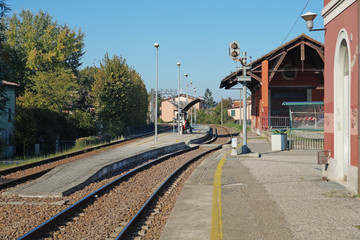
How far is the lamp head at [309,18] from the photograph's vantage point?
11.6 m

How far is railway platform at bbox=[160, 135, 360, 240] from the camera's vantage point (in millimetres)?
6059

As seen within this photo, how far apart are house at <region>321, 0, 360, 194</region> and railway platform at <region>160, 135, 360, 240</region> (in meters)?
0.55

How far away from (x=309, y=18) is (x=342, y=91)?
296 centimetres

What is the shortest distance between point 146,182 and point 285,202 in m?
5.18

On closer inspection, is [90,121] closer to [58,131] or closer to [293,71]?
[58,131]

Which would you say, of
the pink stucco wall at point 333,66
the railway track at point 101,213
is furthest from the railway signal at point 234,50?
the railway track at point 101,213

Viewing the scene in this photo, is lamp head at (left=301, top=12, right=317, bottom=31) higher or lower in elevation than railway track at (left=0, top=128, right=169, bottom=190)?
higher

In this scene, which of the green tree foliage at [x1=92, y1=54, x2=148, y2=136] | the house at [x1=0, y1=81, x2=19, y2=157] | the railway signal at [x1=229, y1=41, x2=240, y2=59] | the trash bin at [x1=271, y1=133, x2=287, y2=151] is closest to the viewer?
the railway signal at [x1=229, y1=41, x2=240, y2=59]

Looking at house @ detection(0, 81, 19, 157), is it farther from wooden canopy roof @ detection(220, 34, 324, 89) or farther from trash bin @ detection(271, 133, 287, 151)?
wooden canopy roof @ detection(220, 34, 324, 89)

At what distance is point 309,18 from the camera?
11742 millimetres

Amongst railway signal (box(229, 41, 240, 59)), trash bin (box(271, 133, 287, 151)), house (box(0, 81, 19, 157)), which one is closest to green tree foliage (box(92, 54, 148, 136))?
house (box(0, 81, 19, 157))

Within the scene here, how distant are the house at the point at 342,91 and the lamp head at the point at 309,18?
1.88 feet

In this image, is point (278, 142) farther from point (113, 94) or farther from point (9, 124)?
point (113, 94)

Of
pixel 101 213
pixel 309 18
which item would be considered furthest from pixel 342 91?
pixel 101 213
